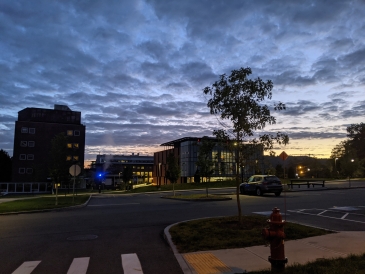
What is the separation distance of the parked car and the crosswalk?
19341mm

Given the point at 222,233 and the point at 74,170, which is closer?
the point at 222,233

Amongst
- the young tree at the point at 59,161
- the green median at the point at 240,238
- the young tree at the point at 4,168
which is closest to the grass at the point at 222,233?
the green median at the point at 240,238

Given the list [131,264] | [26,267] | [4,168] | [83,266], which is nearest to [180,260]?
[131,264]

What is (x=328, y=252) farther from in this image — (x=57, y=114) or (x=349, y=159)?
(x=57, y=114)

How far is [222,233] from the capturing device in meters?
8.77

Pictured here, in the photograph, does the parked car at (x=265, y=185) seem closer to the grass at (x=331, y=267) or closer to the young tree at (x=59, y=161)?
the young tree at (x=59, y=161)

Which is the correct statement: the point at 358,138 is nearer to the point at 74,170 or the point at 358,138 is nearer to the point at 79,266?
the point at 74,170

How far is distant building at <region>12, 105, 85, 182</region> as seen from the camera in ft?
207

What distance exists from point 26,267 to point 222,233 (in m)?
4.76

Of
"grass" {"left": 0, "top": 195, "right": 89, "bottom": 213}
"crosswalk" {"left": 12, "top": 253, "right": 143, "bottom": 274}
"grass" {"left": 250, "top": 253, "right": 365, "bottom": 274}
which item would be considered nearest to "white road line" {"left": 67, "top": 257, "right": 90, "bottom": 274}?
"crosswalk" {"left": 12, "top": 253, "right": 143, "bottom": 274}

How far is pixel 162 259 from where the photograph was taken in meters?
6.80

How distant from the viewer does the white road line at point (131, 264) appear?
5957mm

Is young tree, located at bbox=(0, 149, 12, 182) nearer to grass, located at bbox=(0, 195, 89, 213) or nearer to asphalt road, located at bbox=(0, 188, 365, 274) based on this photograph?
grass, located at bbox=(0, 195, 89, 213)

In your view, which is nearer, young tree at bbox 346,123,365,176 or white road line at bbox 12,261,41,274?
white road line at bbox 12,261,41,274
